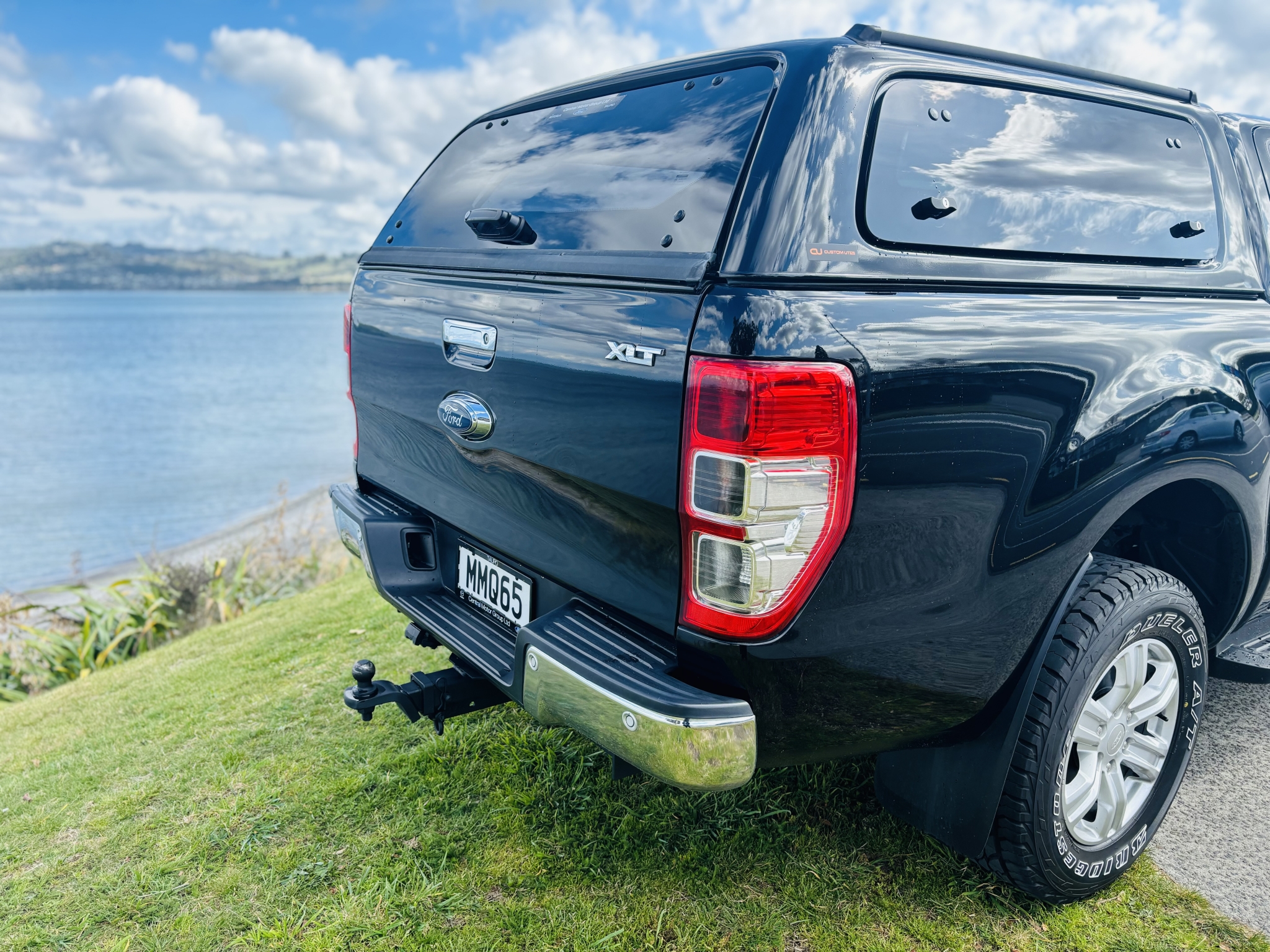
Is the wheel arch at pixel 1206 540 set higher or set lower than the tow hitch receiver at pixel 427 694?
higher

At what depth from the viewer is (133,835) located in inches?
115

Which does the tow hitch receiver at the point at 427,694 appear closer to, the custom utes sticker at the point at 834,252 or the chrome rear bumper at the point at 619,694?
the chrome rear bumper at the point at 619,694

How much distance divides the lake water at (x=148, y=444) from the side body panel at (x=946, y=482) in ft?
27.1

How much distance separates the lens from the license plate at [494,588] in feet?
8.09

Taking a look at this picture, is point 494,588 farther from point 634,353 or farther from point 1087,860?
point 1087,860

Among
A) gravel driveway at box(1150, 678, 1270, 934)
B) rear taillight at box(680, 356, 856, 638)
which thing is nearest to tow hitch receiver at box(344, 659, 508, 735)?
rear taillight at box(680, 356, 856, 638)

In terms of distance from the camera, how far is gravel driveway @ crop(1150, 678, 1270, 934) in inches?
98.0

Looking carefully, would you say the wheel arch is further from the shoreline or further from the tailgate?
the shoreline

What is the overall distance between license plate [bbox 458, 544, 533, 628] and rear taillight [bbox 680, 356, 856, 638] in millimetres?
807

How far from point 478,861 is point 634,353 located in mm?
1629

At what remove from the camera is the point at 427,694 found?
2586 mm

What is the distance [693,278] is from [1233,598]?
7.06 feet

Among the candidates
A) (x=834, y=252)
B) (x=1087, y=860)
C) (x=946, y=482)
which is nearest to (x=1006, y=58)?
(x=834, y=252)

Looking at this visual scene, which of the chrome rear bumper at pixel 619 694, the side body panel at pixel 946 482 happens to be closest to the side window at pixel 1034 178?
the side body panel at pixel 946 482
